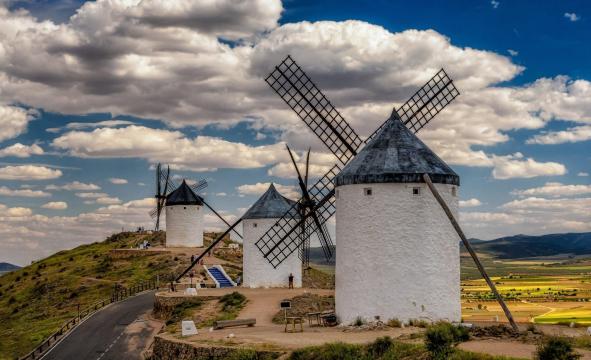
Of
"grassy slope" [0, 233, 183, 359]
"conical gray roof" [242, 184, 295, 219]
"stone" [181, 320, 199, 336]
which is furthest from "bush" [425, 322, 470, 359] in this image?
"grassy slope" [0, 233, 183, 359]

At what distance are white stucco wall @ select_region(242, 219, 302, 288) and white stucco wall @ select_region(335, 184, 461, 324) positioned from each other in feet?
63.3

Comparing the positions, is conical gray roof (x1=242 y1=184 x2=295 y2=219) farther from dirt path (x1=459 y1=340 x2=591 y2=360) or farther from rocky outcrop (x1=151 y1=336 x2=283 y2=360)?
dirt path (x1=459 y1=340 x2=591 y2=360)

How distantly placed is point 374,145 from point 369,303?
653cm

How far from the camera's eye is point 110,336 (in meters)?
37.4

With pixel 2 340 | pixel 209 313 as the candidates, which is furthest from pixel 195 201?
pixel 209 313

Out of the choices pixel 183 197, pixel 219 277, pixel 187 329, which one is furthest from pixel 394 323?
pixel 183 197

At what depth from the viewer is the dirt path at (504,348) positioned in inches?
703

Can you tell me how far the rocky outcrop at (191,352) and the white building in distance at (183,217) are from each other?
43.6 metres

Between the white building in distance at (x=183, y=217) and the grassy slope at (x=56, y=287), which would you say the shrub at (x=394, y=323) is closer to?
the grassy slope at (x=56, y=287)

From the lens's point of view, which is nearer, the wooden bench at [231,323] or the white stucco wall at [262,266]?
the wooden bench at [231,323]

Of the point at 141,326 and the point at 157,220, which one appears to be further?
the point at 157,220

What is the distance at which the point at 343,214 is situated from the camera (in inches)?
1059

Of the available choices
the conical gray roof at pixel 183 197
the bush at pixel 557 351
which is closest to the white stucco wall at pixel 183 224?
the conical gray roof at pixel 183 197

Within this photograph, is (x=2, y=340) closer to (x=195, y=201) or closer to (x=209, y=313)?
(x=209, y=313)
